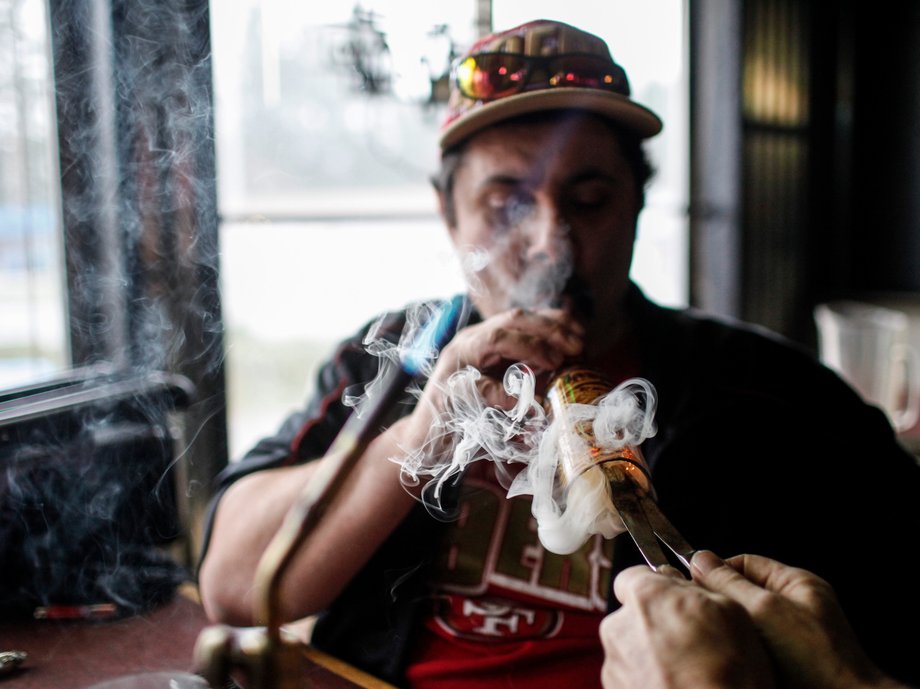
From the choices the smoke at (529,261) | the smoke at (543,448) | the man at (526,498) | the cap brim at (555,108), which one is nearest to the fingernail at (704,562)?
the smoke at (543,448)

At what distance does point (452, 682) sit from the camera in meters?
1.23

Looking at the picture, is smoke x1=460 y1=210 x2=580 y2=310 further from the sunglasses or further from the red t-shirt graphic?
the red t-shirt graphic

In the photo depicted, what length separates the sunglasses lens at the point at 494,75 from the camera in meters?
1.36

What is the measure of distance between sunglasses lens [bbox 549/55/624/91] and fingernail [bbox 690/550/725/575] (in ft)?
3.05

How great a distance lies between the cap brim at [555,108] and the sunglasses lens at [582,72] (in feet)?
0.04

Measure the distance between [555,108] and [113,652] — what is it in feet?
4.03

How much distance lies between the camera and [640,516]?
2.75ft

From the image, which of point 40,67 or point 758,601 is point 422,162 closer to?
point 40,67

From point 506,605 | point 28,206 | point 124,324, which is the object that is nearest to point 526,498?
point 506,605

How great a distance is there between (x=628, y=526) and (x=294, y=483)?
76 cm

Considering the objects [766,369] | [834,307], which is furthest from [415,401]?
[834,307]

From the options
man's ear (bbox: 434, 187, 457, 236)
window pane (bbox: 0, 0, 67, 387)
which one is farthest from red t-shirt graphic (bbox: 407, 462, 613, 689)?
window pane (bbox: 0, 0, 67, 387)

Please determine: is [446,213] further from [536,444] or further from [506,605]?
[506,605]

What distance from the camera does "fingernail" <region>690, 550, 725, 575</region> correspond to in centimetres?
76
